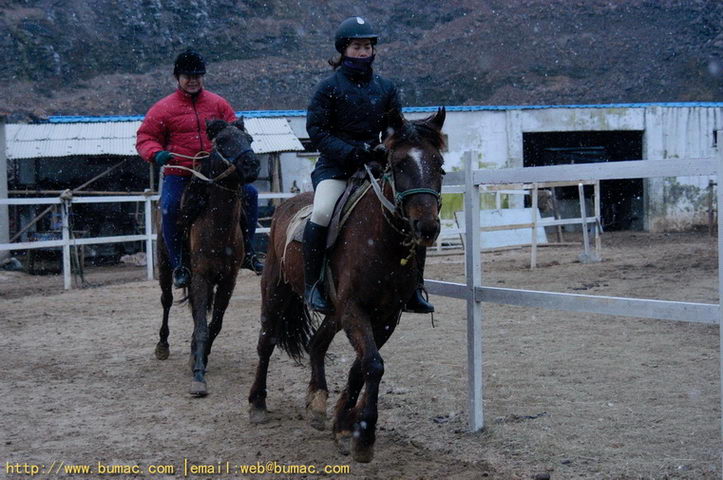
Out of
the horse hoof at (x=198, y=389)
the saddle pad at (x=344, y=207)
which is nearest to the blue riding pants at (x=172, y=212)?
the horse hoof at (x=198, y=389)

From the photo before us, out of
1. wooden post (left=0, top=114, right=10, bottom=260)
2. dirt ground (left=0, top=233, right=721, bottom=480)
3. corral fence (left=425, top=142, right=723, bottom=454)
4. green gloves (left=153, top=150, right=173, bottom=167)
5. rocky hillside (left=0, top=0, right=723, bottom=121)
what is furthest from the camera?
rocky hillside (left=0, top=0, right=723, bottom=121)

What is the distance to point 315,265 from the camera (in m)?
4.81

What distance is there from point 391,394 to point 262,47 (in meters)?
40.6

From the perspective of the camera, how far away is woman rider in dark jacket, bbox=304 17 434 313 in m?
4.77

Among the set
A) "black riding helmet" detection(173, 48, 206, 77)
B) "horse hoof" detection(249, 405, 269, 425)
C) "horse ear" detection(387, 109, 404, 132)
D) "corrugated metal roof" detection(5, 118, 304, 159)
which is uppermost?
"corrugated metal roof" detection(5, 118, 304, 159)

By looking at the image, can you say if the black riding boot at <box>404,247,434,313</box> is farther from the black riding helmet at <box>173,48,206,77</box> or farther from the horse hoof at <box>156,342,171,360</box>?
the horse hoof at <box>156,342,171,360</box>

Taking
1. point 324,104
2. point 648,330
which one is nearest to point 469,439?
point 324,104

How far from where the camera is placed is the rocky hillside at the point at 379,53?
38.0 metres

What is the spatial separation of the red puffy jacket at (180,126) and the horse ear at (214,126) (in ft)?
1.31

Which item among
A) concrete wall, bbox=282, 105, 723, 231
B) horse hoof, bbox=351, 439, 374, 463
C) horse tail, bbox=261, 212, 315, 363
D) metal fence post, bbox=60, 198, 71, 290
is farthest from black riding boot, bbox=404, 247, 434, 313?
concrete wall, bbox=282, 105, 723, 231

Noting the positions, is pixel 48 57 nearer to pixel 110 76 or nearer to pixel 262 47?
pixel 110 76

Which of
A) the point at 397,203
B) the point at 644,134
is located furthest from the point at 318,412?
the point at 644,134

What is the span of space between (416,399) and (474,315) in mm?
1135

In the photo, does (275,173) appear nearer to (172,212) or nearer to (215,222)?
(172,212)
